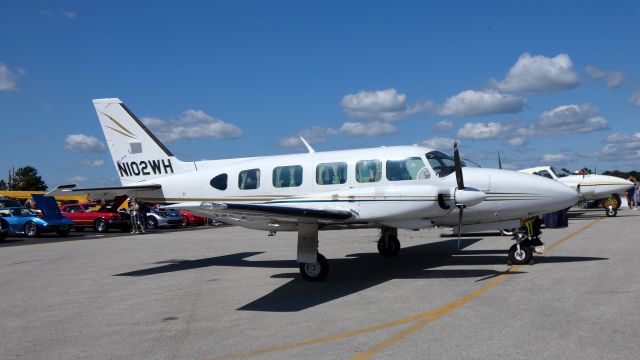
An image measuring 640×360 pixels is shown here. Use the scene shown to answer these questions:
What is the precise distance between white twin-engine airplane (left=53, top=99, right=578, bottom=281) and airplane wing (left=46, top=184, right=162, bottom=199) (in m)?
0.04

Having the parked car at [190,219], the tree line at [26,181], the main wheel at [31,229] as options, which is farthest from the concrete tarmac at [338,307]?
the tree line at [26,181]

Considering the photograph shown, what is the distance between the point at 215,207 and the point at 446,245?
9.63 meters

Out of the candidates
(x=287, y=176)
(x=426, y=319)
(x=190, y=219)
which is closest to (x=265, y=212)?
(x=287, y=176)

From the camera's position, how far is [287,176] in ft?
41.0

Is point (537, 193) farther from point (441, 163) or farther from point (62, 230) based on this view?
point (62, 230)

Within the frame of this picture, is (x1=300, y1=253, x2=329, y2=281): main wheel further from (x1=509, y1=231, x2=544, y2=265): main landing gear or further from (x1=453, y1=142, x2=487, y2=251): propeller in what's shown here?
(x1=509, y1=231, x2=544, y2=265): main landing gear

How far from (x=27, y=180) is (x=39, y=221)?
119 meters

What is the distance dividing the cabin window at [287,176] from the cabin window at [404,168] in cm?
206

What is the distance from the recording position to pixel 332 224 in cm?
1122

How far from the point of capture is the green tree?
130875 mm

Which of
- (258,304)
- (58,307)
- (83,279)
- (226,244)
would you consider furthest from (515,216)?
(226,244)

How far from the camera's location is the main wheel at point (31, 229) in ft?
91.4

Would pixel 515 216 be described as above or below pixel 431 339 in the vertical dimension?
above

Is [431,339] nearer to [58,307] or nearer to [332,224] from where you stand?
[332,224]
